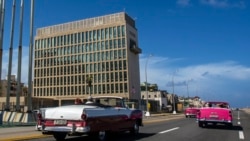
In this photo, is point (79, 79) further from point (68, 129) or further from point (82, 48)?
point (68, 129)

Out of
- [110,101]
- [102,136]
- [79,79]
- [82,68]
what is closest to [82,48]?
[82,68]

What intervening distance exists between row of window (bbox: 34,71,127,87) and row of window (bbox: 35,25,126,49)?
11158 mm

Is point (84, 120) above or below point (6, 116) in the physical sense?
above

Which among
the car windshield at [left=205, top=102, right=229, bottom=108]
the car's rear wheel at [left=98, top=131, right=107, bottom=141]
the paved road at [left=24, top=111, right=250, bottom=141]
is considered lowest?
the paved road at [left=24, top=111, right=250, bottom=141]

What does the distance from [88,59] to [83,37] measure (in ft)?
24.1

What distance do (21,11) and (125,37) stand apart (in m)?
68.7

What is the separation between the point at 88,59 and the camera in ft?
357

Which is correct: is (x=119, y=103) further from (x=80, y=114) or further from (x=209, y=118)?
(x=209, y=118)

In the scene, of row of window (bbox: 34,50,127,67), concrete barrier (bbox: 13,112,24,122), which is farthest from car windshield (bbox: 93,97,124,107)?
row of window (bbox: 34,50,127,67)

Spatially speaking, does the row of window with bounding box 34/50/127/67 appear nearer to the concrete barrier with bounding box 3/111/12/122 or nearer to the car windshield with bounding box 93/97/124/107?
the concrete barrier with bounding box 3/111/12/122

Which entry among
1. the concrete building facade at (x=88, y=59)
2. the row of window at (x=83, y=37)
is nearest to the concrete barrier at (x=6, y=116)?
the concrete building facade at (x=88, y=59)

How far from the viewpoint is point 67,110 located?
37.0 ft

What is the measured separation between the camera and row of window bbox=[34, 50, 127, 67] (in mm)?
104312

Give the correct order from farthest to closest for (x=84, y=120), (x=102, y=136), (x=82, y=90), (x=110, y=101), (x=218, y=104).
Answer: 1. (x=82, y=90)
2. (x=218, y=104)
3. (x=110, y=101)
4. (x=102, y=136)
5. (x=84, y=120)
